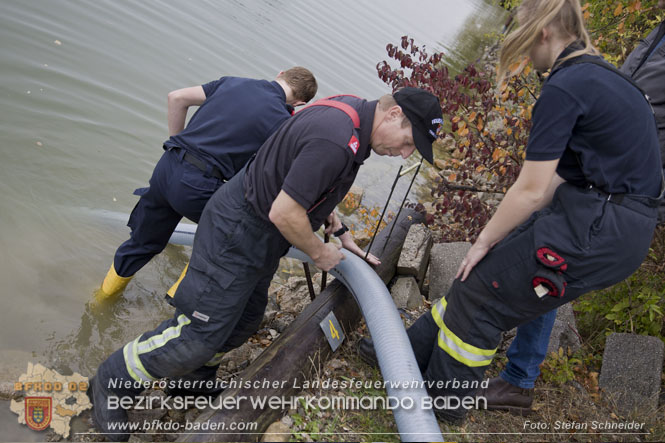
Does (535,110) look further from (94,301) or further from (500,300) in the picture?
(94,301)

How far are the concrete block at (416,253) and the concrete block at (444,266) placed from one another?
146 millimetres

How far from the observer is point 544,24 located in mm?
2396

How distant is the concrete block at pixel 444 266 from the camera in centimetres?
494

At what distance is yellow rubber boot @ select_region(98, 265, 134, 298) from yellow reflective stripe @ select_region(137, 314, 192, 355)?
58.8 inches

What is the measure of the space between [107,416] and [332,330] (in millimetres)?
1595

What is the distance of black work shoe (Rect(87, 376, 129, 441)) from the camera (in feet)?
9.76

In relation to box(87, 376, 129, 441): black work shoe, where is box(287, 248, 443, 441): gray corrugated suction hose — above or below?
above

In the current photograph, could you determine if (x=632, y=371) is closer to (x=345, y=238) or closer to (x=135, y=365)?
(x=345, y=238)

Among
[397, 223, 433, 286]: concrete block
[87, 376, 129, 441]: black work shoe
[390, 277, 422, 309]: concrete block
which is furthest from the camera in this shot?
[397, 223, 433, 286]: concrete block

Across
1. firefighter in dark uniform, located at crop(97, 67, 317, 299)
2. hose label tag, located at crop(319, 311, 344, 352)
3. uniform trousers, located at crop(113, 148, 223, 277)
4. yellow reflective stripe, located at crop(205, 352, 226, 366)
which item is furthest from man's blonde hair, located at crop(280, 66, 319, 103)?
yellow reflective stripe, located at crop(205, 352, 226, 366)

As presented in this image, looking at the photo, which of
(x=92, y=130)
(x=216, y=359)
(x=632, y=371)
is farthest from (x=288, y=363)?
(x=92, y=130)

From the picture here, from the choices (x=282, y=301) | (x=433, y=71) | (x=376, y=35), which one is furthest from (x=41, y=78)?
(x=376, y=35)

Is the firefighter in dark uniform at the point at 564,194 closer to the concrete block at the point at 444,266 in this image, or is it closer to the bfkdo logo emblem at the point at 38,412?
the concrete block at the point at 444,266

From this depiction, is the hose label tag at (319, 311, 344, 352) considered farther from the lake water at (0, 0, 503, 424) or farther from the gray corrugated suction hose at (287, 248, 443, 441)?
the lake water at (0, 0, 503, 424)
